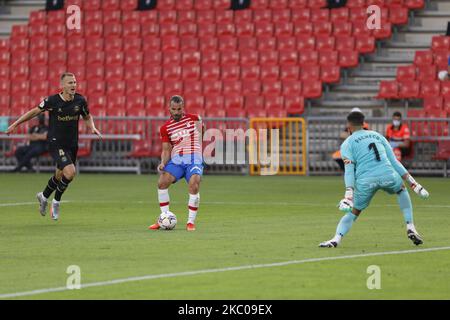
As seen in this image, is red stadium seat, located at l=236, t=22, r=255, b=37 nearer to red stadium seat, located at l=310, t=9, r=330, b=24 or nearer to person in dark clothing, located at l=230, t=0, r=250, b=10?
person in dark clothing, located at l=230, t=0, r=250, b=10

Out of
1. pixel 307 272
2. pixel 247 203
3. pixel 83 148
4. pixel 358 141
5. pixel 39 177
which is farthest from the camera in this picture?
pixel 83 148

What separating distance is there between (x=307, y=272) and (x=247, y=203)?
35.0 ft

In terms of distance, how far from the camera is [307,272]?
1234 cm

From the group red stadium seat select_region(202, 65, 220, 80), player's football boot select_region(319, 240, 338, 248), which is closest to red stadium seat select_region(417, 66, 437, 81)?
red stadium seat select_region(202, 65, 220, 80)

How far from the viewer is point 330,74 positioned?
34.3m

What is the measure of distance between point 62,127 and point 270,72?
1584 centimetres

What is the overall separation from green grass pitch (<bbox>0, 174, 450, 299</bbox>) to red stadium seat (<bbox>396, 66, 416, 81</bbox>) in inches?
340

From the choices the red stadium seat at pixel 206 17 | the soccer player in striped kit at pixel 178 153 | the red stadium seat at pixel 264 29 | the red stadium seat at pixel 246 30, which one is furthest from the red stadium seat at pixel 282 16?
the soccer player in striped kit at pixel 178 153

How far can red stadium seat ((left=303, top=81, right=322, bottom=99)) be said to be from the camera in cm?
3409

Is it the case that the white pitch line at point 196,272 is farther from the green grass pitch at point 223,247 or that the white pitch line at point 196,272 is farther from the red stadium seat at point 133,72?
the red stadium seat at point 133,72

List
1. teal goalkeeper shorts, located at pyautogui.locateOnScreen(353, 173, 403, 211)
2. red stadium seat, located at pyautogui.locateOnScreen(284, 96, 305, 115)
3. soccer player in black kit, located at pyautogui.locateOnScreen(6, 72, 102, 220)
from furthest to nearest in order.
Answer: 1. red stadium seat, located at pyautogui.locateOnScreen(284, 96, 305, 115)
2. soccer player in black kit, located at pyautogui.locateOnScreen(6, 72, 102, 220)
3. teal goalkeeper shorts, located at pyautogui.locateOnScreen(353, 173, 403, 211)

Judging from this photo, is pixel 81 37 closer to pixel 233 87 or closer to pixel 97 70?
pixel 97 70

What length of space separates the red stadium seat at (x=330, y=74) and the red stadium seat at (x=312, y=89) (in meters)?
0.30
